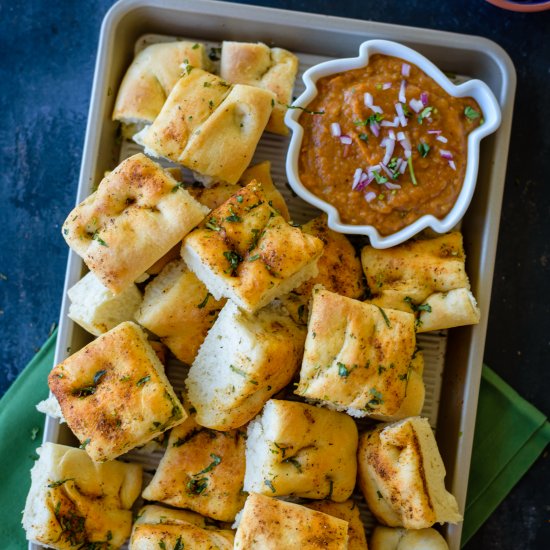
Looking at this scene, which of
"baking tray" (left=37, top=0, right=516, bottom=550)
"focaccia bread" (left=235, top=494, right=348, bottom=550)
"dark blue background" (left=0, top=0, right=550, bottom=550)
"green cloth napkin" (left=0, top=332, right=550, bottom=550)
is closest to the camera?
"focaccia bread" (left=235, top=494, right=348, bottom=550)

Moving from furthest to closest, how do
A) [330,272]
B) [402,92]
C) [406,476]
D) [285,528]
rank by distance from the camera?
[330,272] → [402,92] → [406,476] → [285,528]

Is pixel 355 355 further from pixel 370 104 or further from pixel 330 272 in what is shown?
pixel 370 104

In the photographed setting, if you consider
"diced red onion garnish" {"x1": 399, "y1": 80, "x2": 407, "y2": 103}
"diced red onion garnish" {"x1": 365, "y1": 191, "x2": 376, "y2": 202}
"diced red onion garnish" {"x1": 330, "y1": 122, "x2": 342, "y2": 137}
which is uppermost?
"diced red onion garnish" {"x1": 399, "y1": 80, "x2": 407, "y2": 103}

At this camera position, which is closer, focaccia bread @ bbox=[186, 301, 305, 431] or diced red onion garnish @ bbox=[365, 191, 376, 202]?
focaccia bread @ bbox=[186, 301, 305, 431]

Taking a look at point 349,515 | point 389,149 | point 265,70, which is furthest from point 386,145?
point 349,515

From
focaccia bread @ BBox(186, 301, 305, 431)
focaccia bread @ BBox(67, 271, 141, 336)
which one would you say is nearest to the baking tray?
focaccia bread @ BBox(67, 271, 141, 336)

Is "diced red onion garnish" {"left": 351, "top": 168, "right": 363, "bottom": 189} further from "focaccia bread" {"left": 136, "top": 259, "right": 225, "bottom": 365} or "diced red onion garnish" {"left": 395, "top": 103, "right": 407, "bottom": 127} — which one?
"focaccia bread" {"left": 136, "top": 259, "right": 225, "bottom": 365}

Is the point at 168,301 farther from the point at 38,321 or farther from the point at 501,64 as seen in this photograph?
the point at 501,64

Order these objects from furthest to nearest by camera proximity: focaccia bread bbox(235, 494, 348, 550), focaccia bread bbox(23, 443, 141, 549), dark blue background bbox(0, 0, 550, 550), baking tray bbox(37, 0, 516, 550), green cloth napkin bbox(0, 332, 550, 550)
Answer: dark blue background bbox(0, 0, 550, 550)
green cloth napkin bbox(0, 332, 550, 550)
baking tray bbox(37, 0, 516, 550)
focaccia bread bbox(23, 443, 141, 549)
focaccia bread bbox(235, 494, 348, 550)
